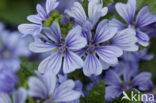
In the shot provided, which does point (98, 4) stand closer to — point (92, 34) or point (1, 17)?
point (92, 34)

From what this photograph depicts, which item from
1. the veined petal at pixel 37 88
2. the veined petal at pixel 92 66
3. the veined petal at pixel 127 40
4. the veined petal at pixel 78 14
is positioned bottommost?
the veined petal at pixel 37 88

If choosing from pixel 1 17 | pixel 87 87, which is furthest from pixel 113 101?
pixel 1 17

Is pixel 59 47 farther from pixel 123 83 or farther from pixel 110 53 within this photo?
pixel 123 83

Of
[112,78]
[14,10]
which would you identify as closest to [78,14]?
[112,78]

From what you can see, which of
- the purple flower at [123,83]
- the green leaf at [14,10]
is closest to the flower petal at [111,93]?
the purple flower at [123,83]

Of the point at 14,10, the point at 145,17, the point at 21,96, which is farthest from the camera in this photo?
the point at 14,10

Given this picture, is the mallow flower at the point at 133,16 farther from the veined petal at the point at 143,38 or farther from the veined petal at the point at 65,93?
the veined petal at the point at 65,93

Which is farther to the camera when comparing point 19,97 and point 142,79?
point 142,79
